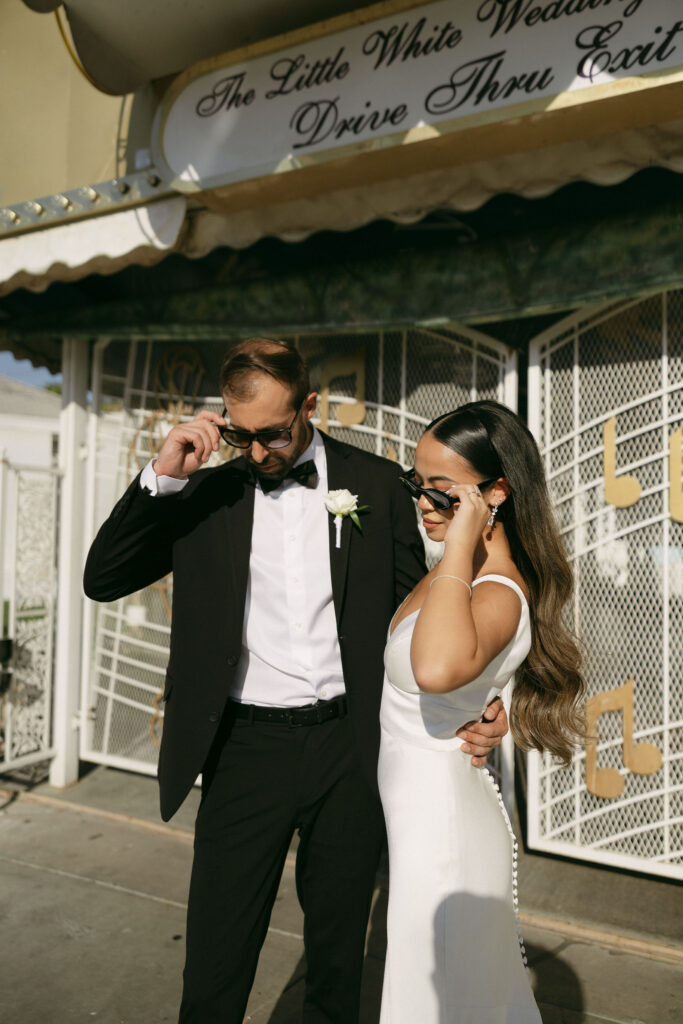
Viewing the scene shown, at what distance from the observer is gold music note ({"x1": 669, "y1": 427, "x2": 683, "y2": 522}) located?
3520 mm

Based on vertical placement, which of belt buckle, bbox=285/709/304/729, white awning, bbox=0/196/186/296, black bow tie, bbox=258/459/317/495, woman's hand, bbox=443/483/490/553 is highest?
white awning, bbox=0/196/186/296

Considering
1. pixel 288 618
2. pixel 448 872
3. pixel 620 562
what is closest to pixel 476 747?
pixel 448 872

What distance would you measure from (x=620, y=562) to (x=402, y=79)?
7.57 feet

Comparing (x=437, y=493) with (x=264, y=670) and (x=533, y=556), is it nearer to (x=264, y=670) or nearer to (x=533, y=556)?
(x=533, y=556)

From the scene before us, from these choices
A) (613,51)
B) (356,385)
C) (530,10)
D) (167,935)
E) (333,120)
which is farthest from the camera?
(356,385)

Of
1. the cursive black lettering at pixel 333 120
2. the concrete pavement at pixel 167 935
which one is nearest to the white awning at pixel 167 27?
the cursive black lettering at pixel 333 120

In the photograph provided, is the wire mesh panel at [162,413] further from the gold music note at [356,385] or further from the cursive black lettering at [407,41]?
the cursive black lettering at [407,41]

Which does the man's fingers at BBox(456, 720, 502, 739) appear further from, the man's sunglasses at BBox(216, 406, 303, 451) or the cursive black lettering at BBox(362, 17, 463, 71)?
the cursive black lettering at BBox(362, 17, 463, 71)

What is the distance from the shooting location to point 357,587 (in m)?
2.34

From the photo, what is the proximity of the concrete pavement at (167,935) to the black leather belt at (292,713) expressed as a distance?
131cm

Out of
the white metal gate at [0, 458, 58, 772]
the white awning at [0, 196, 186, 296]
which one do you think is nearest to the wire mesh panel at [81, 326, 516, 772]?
the white metal gate at [0, 458, 58, 772]

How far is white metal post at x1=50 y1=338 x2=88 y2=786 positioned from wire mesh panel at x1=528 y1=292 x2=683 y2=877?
2875 mm

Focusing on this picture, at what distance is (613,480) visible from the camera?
145 inches

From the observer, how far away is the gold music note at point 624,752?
11.8 feet
